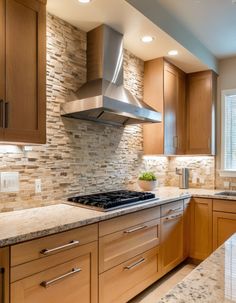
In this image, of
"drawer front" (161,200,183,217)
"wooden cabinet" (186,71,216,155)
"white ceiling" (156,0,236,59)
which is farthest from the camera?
"wooden cabinet" (186,71,216,155)

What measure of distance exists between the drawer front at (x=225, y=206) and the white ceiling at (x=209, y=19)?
199cm

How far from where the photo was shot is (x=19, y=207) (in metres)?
2.06

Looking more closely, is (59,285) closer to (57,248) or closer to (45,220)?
(57,248)

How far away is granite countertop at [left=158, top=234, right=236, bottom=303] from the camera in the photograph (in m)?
0.72

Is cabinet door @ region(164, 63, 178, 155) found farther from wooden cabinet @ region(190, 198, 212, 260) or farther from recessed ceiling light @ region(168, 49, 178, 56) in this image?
wooden cabinet @ region(190, 198, 212, 260)

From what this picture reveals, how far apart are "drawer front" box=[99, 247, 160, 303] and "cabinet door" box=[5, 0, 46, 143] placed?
118cm

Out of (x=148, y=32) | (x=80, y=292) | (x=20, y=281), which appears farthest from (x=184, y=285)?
(x=148, y=32)

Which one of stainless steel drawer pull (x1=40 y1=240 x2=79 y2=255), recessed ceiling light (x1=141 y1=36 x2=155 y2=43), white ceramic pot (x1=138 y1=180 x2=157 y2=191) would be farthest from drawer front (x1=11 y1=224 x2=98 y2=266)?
recessed ceiling light (x1=141 y1=36 x2=155 y2=43)

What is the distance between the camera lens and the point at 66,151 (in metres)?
2.45

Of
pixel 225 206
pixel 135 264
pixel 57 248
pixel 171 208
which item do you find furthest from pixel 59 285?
pixel 225 206

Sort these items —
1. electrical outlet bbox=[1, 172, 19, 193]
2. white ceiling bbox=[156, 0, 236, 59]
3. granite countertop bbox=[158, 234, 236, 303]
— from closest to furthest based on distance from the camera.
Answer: granite countertop bbox=[158, 234, 236, 303] < electrical outlet bbox=[1, 172, 19, 193] < white ceiling bbox=[156, 0, 236, 59]

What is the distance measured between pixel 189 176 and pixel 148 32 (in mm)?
2215

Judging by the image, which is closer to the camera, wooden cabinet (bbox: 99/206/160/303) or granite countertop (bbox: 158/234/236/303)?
granite countertop (bbox: 158/234/236/303)

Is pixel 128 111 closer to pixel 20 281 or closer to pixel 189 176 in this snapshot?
pixel 20 281
